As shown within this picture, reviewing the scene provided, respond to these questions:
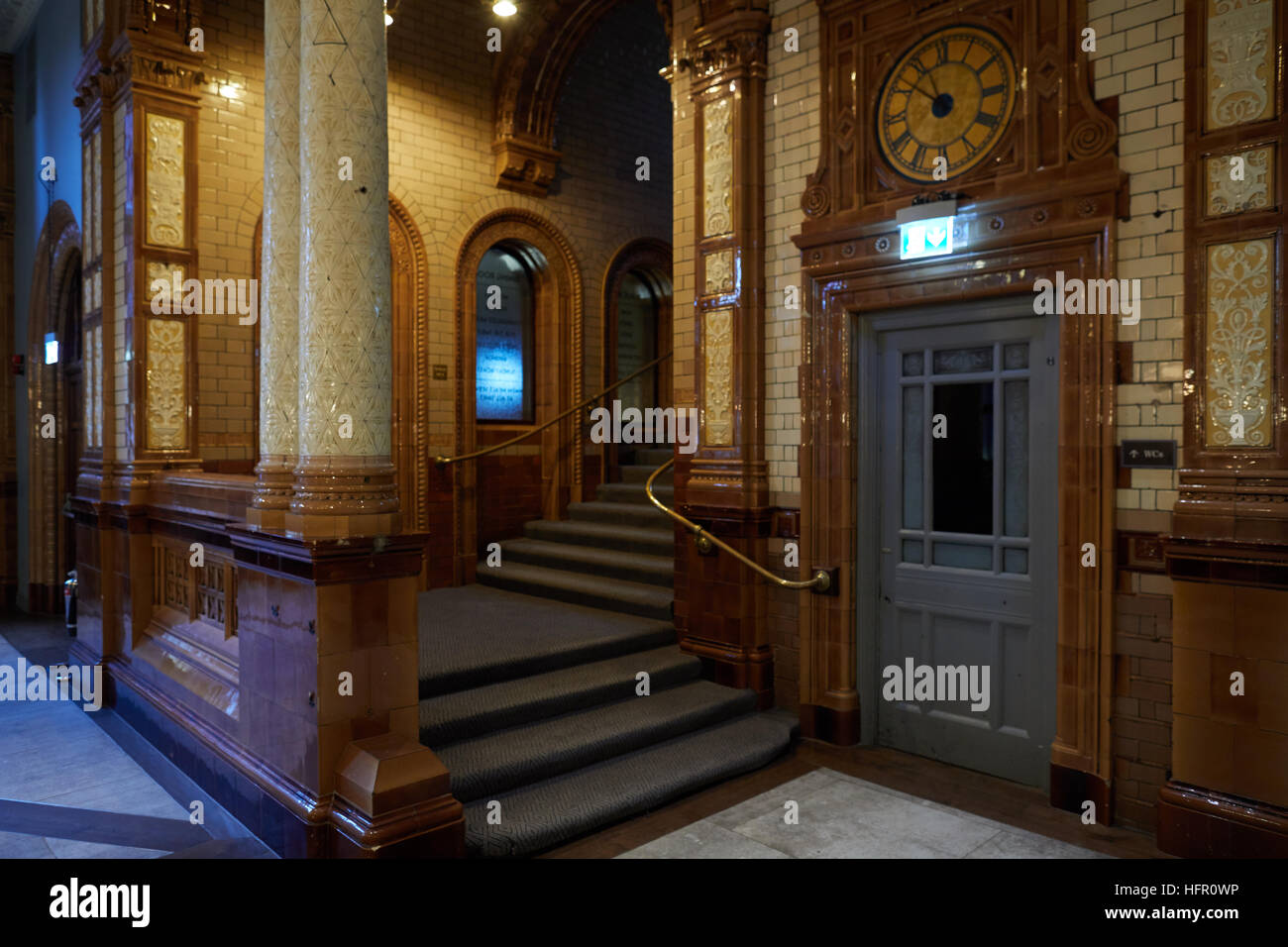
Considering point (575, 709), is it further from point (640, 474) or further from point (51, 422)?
point (51, 422)

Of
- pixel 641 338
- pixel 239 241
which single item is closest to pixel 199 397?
pixel 239 241

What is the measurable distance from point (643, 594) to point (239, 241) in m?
3.70

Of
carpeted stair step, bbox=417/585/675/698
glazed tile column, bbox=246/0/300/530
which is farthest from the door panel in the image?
glazed tile column, bbox=246/0/300/530

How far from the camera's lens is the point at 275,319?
4.18 metres

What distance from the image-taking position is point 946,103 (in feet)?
14.3

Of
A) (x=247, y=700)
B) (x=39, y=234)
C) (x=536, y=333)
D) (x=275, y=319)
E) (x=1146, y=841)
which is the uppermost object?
(x=39, y=234)

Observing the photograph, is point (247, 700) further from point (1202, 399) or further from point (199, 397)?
point (1202, 399)

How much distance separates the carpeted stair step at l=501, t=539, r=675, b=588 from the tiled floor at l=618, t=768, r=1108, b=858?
7.27 ft

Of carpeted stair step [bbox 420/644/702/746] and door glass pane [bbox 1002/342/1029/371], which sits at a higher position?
door glass pane [bbox 1002/342/1029/371]

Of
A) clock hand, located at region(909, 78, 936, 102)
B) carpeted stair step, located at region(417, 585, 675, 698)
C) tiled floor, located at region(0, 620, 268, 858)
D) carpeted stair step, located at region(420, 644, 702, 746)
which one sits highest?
clock hand, located at region(909, 78, 936, 102)

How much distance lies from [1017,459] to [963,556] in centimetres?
56

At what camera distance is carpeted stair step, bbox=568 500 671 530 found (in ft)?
23.9

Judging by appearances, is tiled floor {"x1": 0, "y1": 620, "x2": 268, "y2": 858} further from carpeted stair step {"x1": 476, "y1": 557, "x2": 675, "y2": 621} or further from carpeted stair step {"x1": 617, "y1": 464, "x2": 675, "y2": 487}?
carpeted stair step {"x1": 617, "y1": 464, "x2": 675, "y2": 487}

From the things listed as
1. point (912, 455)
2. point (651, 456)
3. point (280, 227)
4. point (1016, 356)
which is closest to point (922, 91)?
point (1016, 356)
